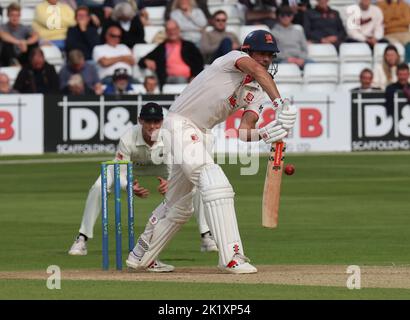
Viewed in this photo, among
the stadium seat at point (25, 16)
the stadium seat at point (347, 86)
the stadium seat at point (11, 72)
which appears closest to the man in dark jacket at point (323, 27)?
the stadium seat at point (347, 86)

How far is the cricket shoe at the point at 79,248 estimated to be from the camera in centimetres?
1258

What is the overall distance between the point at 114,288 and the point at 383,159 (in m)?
14.3

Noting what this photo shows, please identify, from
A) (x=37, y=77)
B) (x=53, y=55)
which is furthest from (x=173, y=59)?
(x=37, y=77)

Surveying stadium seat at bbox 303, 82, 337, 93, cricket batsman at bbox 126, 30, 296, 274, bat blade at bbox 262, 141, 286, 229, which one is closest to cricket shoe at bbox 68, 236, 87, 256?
cricket batsman at bbox 126, 30, 296, 274

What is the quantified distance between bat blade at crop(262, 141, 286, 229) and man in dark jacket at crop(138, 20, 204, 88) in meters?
14.6

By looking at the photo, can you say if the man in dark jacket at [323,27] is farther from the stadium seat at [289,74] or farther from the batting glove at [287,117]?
the batting glove at [287,117]

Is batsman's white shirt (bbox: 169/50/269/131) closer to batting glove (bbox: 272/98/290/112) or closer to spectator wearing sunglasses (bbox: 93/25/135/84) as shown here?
batting glove (bbox: 272/98/290/112)

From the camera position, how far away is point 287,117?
987 cm

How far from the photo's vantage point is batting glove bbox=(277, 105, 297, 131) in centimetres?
986

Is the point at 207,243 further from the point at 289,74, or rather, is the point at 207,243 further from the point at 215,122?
the point at 289,74

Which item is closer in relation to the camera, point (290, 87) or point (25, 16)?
point (290, 87)

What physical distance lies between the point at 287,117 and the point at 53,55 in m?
16.3

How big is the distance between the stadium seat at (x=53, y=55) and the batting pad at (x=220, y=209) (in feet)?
52.5
